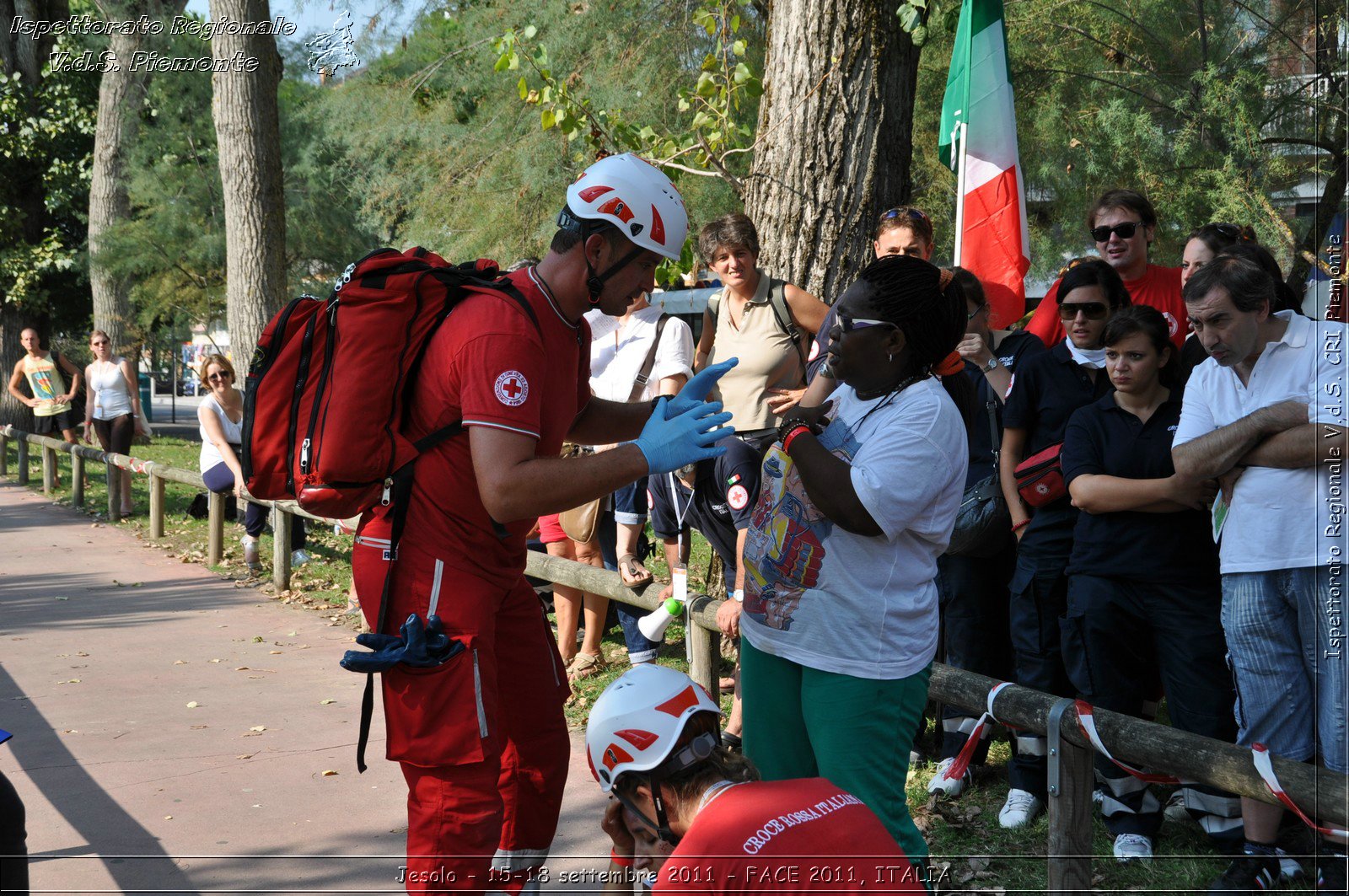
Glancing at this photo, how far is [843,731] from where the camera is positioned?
2.77 meters

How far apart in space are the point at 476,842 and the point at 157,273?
2004 cm

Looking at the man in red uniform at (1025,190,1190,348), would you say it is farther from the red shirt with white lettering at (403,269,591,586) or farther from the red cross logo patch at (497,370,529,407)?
the red cross logo patch at (497,370,529,407)

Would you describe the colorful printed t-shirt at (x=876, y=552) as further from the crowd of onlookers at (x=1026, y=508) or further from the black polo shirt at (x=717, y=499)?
the black polo shirt at (x=717, y=499)

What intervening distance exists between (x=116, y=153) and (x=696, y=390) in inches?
779

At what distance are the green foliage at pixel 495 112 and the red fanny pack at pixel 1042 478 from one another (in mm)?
4909

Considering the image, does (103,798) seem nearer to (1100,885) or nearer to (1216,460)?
(1100,885)

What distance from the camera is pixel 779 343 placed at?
5.32 m

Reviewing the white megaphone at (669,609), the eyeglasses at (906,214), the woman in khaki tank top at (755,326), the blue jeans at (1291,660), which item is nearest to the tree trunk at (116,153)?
the woman in khaki tank top at (755,326)

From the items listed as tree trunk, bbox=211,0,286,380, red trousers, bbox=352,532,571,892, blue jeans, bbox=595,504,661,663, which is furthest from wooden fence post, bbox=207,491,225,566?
red trousers, bbox=352,532,571,892

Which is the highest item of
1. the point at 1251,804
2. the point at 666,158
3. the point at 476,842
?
the point at 666,158

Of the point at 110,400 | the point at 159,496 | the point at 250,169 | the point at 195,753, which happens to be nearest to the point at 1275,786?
the point at 195,753

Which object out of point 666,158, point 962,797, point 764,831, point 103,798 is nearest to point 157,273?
point 666,158

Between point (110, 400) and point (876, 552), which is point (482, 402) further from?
point (110, 400)

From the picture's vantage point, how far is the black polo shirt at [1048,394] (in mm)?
4395
